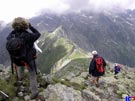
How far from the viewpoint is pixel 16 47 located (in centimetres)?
1421

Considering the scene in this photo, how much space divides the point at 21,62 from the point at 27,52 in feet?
1.86

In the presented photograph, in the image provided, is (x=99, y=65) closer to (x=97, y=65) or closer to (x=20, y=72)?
(x=97, y=65)

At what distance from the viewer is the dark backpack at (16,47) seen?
1423cm

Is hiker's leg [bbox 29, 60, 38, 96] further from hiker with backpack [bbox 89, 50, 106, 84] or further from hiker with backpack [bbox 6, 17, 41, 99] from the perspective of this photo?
→ hiker with backpack [bbox 89, 50, 106, 84]

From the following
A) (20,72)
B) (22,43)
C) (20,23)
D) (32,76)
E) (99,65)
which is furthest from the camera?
(99,65)

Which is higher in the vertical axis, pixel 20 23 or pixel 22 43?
pixel 20 23

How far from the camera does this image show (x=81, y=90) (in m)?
20.8

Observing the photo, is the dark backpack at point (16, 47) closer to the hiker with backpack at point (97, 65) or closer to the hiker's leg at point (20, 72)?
the hiker's leg at point (20, 72)

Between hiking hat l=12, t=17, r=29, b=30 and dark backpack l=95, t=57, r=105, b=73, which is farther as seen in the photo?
dark backpack l=95, t=57, r=105, b=73

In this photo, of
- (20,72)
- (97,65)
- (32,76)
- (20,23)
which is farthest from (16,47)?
(97,65)

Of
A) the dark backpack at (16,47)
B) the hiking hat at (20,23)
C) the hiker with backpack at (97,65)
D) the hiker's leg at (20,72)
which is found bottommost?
the hiker with backpack at (97,65)

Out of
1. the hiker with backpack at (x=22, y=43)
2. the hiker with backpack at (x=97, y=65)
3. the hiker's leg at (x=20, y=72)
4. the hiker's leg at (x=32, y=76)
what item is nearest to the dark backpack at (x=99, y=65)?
the hiker with backpack at (x=97, y=65)

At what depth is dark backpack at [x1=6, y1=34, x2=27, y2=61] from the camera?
14227mm

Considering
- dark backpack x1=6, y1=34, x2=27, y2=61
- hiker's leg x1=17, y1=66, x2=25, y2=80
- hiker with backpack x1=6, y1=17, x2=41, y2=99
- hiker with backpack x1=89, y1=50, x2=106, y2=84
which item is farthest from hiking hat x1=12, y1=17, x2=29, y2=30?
hiker with backpack x1=89, y1=50, x2=106, y2=84
